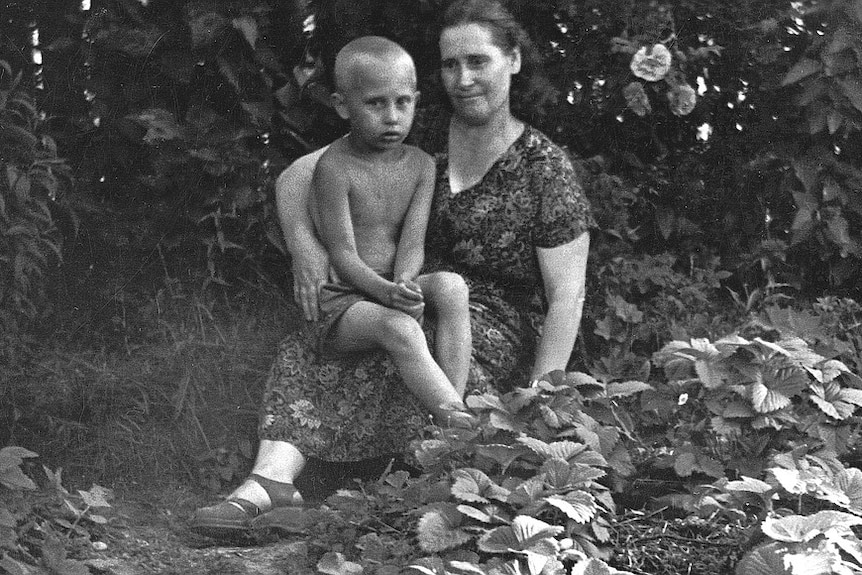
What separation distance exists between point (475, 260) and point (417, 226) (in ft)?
0.91

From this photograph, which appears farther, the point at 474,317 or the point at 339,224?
the point at 474,317

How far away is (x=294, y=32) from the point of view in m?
4.97

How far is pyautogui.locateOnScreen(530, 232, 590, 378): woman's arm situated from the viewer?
439cm

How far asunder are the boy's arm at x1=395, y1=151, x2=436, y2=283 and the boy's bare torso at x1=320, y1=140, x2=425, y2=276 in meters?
0.01

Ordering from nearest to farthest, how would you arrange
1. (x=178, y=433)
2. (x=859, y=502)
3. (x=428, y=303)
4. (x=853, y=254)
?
(x=859, y=502) → (x=428, y=303) → (x=178, y=433) → (x=853, y=254)

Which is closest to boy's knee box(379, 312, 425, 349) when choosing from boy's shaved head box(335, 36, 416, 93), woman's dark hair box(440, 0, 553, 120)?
boy's shaved head box(335, 36, 416, 93)

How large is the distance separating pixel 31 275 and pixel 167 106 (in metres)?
0.75

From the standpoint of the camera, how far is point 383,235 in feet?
14.3

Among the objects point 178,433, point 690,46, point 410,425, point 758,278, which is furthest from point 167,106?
point 758,278

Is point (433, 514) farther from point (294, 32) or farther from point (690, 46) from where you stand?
point (690, 46)

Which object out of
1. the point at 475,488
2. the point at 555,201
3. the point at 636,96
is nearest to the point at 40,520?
the point at 475,488

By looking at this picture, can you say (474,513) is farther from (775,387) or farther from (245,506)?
(245,506)

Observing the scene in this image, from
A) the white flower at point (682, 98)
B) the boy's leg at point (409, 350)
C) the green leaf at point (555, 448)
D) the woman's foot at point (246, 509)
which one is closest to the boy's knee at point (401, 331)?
the boy's leg at point (409, 350)

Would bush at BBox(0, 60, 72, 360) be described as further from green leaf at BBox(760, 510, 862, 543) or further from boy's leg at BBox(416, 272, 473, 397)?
green leaf at BBox(760, 510, 862, 543)
